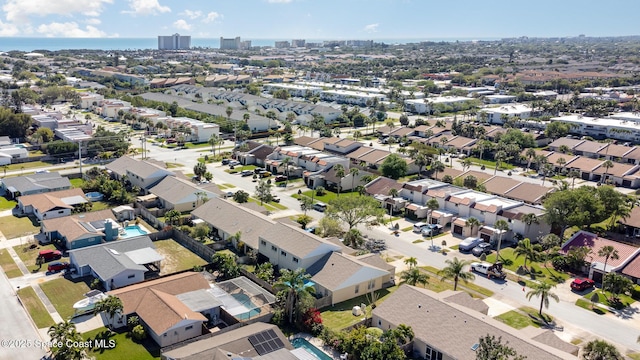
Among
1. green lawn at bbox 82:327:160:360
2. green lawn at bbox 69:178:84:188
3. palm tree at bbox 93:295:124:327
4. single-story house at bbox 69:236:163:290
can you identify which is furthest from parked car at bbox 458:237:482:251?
green lawn at bbox 69:178:84:188

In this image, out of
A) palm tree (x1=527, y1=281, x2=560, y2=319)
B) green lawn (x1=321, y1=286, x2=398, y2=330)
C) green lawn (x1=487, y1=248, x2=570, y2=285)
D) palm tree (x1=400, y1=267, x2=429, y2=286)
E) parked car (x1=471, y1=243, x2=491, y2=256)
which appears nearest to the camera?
green lawn (x1=321, y1=286, x2=398, y2=330)

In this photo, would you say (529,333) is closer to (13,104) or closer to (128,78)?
(13,104)

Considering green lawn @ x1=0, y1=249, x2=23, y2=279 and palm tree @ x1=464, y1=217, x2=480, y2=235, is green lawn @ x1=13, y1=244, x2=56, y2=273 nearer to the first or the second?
green lawn @ x1=0, y1=249, x2=23, y2=279

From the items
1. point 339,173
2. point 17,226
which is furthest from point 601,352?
point 17,226

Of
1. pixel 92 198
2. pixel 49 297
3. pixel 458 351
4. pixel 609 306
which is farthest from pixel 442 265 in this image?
pixel 92 198

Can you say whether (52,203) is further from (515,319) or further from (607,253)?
(607,253)

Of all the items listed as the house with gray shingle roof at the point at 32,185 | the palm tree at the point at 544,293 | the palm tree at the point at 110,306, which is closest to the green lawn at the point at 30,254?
the palm tree at the point at 110,306
